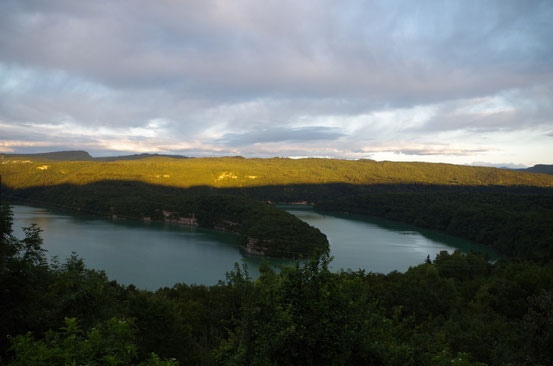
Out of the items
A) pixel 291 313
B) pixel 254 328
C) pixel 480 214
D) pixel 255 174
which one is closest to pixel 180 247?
pixel 254 328

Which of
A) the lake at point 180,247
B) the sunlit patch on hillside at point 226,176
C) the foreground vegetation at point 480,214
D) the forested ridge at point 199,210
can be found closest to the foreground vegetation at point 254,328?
the lake at point 180,247

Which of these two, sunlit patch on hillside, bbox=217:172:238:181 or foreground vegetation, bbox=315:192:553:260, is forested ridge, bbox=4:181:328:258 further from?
sunlit patch on hillside, bbox=217:172:238:181

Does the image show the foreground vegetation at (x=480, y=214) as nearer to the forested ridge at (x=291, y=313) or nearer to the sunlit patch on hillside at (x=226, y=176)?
the forested ridge at (x=291, y=313)

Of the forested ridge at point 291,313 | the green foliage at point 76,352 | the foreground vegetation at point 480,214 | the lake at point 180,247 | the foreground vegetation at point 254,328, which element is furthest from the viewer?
the foreground vegetation at point 480,214

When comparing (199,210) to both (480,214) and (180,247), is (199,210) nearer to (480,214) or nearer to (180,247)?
(180,247)

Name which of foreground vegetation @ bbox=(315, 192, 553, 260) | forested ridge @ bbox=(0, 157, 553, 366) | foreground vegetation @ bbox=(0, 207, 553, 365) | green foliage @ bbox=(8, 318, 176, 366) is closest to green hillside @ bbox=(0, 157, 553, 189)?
foreground vegetation @ bbox=(315, 192, 553, 260)
